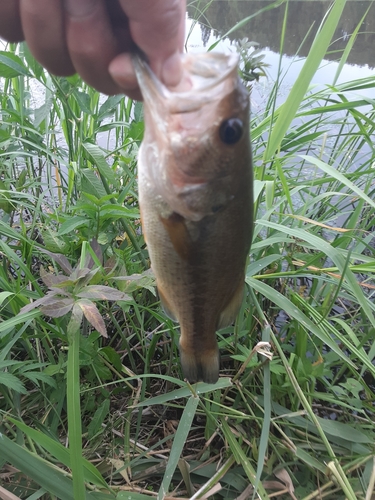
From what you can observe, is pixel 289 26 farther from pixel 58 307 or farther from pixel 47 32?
pixel 58 307

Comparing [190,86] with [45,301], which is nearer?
[190,86]

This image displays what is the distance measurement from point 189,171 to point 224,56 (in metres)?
0.34

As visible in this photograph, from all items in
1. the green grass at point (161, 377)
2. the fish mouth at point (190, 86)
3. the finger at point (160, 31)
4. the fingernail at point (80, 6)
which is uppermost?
the fingernail at point (80, 6)

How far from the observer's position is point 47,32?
122 cm

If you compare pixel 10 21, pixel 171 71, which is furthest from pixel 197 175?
pixel 10 21

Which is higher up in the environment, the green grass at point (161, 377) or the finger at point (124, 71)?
the finger at point (124, 71)

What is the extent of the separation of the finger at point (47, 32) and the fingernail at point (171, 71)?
1.30 ft

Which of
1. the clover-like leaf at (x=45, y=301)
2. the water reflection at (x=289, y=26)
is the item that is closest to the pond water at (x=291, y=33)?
the water reflection at (x=289, y=26)

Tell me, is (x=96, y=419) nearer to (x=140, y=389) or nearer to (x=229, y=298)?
(x=140, y=389)

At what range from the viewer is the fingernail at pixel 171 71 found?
1078 mm

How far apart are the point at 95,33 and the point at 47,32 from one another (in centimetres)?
17

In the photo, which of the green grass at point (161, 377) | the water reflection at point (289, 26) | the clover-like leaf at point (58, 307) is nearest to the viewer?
the clover-like leaf at point (58, 307)

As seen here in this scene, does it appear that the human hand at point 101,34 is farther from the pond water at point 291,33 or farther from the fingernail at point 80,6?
the pond water at point 291,33

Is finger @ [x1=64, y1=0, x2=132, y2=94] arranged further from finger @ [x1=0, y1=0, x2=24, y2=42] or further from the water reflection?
the water reflection
